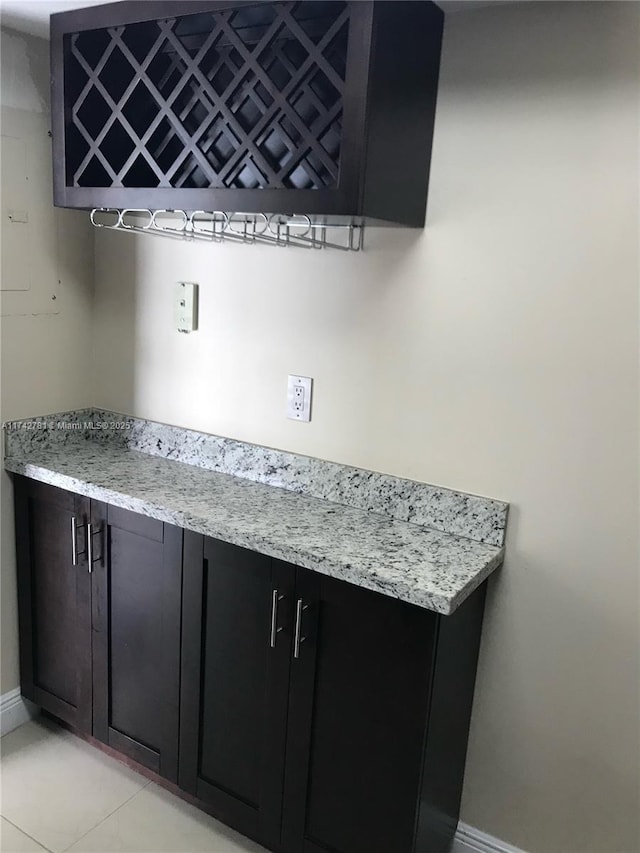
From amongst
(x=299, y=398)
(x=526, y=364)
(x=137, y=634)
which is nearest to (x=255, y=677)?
(x=137, y=634)

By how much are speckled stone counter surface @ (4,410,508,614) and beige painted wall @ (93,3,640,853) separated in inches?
2.7

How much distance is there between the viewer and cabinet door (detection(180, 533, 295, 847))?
1684mm

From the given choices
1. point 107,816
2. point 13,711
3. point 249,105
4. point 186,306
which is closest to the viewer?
point 249,105

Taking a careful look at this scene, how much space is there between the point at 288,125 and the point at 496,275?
563 mm

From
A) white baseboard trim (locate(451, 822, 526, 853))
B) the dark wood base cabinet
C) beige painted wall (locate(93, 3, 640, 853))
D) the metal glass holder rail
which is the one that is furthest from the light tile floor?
the metal glass holder rail

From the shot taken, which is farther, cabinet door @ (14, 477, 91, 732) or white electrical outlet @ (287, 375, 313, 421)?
cabinet door @ (14, 477, 91, 732)

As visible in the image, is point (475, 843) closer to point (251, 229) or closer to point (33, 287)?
point (251, 229)

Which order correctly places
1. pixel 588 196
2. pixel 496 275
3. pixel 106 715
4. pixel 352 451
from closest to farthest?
pixel 588 196
pixel 496 275
pixel 352 451
pixel 106 715

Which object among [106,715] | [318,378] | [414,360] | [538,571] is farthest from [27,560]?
[538,571]

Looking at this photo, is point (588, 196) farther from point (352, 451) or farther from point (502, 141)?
point (352, 451)

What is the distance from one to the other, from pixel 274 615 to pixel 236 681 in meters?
0.25

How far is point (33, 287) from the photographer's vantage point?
2.14 metres

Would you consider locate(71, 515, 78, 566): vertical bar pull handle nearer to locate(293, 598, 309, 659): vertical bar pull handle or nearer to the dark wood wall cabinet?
locate(293, 598, 309, 659): vertical bar pull handle

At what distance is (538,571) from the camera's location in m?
1.65
